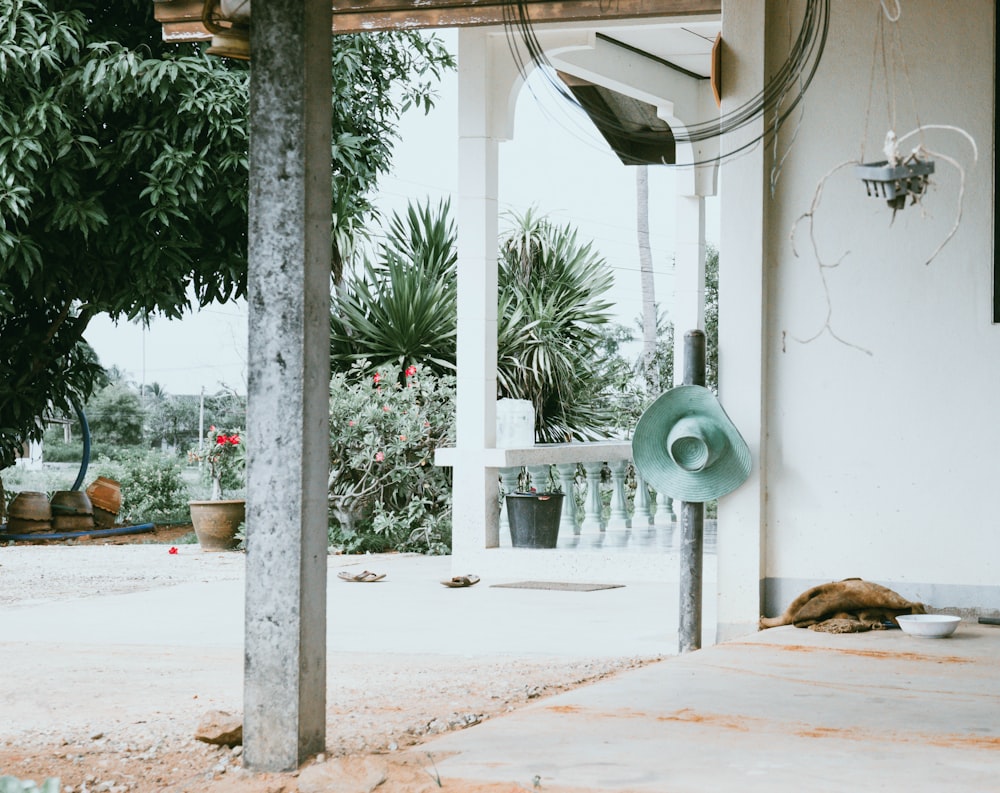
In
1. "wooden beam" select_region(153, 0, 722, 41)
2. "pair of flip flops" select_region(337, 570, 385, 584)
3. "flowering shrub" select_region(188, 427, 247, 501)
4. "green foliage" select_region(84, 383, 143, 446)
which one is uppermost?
"wooden beam" select_region(153, 0, 722, 41)

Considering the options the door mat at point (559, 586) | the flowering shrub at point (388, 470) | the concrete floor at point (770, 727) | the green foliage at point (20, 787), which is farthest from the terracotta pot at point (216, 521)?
the green foliage at point (20, 787)

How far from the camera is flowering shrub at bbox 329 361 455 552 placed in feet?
33.1

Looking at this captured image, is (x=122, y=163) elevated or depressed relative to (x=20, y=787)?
elevated

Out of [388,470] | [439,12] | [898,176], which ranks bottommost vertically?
[388,470]

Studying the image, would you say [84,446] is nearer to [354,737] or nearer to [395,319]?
[395,319]

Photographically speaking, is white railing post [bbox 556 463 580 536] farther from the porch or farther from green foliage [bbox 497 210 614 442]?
green foliage [bbox 497 210 614 442]

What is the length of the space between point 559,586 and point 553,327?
5.68 metres

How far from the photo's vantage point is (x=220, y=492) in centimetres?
1150

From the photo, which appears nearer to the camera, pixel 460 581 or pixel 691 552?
pixel 691 552

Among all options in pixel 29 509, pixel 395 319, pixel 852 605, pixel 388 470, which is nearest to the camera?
pixel 852 605

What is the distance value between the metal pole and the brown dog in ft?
1.45

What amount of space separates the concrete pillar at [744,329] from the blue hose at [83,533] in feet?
26.9

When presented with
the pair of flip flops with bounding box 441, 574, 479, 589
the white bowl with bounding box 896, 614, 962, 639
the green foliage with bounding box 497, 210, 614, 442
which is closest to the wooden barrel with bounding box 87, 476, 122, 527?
the green foliage with bounding box 497, 210, 614, 442

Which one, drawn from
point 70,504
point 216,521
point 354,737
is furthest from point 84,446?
point 354,737
